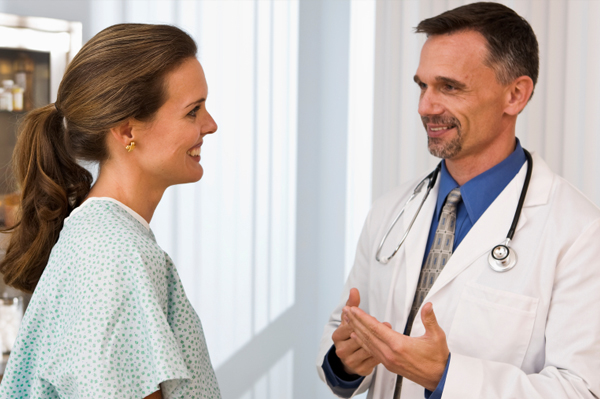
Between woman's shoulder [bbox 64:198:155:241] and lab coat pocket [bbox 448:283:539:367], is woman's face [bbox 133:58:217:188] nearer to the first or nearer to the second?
woman's shoulder [bbox 64:198:155:241]

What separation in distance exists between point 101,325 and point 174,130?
1.52ft

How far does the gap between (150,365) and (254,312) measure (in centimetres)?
190

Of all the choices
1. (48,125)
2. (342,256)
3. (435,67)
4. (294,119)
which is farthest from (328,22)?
(48,125)

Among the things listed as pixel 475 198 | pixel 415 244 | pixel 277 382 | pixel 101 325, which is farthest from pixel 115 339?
pixel 277 382

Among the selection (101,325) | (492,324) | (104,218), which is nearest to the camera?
(101,325)

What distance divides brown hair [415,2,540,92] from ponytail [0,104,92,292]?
3.26ft

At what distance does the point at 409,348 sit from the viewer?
3.96ft

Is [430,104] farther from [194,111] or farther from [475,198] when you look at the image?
[194,111]

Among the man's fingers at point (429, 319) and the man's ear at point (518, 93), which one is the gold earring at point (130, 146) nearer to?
the man's fingers at point (429, 319)

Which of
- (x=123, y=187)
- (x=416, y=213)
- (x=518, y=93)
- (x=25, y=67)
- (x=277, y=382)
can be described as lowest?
(x=277, y=382)

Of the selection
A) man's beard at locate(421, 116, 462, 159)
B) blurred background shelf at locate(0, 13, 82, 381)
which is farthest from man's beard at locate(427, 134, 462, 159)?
blurred background shelf at locate(0, 13, 82, 381)

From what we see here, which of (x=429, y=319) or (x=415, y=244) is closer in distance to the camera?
(x=429, y=319)

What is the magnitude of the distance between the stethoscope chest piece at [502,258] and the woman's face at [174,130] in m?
0.75

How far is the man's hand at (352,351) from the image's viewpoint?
1.39 metres
